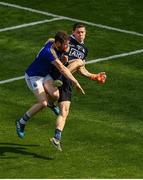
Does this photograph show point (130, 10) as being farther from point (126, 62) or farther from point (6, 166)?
point (6, 166)

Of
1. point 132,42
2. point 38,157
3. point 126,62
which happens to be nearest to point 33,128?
point 38,157

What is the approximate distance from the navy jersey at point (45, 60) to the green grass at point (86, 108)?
141 centimetres

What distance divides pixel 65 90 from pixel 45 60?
2.33ft

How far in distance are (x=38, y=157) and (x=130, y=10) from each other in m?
11.7

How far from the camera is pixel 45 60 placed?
55.8 ft

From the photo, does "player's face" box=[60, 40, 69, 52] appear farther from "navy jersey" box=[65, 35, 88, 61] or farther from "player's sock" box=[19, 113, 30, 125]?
"player's sock" box=[19, 113, 30, 125]

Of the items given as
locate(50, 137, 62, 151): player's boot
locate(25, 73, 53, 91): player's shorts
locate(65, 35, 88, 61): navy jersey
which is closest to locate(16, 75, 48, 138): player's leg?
locate(25, 73, 53, 91): player's shorts

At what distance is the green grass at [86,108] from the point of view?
16.0 m

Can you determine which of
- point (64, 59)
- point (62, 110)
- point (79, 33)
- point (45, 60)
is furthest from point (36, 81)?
point (79, 33)

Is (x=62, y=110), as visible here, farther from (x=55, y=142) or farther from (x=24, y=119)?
(x=24, y=119)

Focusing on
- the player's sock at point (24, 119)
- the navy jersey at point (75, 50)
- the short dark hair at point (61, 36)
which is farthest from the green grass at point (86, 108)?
the short dark hair at point (61, 36)

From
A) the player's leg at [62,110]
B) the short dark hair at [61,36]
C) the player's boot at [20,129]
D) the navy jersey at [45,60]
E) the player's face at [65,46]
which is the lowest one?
the player's boot at [20,129]

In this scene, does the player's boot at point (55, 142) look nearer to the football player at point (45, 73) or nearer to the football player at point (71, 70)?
the football player at point (71, 70)

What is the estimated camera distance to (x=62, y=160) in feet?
53.3
